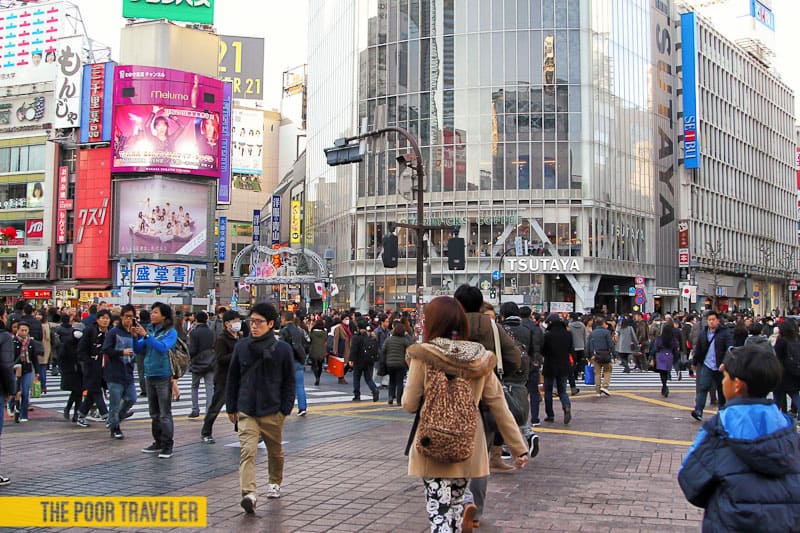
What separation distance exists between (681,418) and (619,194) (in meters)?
45.1

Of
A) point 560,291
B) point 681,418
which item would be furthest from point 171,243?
point 681,418

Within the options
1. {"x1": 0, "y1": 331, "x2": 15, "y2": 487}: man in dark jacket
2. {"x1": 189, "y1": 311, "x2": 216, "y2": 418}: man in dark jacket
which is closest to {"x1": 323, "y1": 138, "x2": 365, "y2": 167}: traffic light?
{"x1": 189, "y1": 311, "x2": 216, "y2": 418}: man in dark jacket

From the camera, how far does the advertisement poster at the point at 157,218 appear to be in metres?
67.4

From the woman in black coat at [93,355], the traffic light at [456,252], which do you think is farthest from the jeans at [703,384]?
the woman in black coat at [93,355]

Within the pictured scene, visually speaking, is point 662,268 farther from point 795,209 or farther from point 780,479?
point 780,479

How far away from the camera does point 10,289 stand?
72812 mm

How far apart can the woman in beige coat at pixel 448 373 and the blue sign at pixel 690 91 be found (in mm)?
65980

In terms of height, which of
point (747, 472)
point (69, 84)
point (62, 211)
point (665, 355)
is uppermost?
point (69, 84)

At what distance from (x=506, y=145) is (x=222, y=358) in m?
45.1

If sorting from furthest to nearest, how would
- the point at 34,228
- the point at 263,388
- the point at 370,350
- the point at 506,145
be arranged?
the point at 34,228 → the point at 506,145 → the point at 370,350 → the point at 263,388

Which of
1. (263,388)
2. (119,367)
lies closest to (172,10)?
(119,367)

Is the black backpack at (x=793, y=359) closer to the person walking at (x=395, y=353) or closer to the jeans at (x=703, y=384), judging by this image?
the jeans at (x=703, y=384)

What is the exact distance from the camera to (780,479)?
3146mm

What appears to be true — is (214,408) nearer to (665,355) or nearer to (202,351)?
(202,351)
